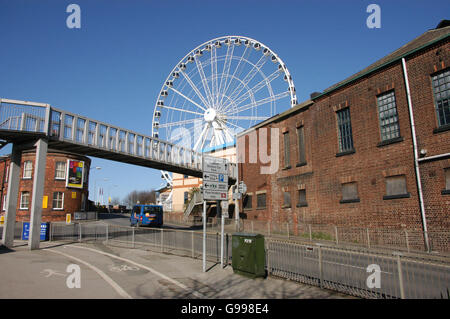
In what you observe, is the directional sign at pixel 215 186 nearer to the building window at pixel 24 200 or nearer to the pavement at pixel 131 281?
the pavement at pixel 131 281

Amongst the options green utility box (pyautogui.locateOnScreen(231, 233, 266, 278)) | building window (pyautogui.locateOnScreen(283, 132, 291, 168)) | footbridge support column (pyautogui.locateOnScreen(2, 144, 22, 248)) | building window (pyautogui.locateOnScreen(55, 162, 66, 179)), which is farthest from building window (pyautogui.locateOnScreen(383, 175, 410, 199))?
building window (pyautogui.locateOnScreen(55, 162, 66, 179))

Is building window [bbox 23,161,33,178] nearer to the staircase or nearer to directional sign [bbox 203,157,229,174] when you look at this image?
the staircase

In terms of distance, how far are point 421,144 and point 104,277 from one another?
51.4 ft

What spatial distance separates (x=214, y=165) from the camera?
11.3 meters

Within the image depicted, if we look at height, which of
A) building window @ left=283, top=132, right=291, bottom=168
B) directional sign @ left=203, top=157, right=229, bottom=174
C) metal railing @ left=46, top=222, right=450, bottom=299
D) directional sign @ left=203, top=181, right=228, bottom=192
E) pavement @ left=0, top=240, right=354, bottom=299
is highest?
building window @ left=283, top=132, right=291, bottom=168

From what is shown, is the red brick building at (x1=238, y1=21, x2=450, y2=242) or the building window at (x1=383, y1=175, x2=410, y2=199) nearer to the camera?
the red brick building at (x1=238, y1=21, x2=450, y2=242)

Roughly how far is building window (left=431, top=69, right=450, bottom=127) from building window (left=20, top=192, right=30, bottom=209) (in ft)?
131

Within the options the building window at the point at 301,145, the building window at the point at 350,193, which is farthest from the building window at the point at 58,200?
the building window at the point at 350,193

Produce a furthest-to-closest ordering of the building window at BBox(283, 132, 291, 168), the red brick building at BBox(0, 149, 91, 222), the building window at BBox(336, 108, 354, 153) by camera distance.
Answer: the red brick building at BBox(0, 149, 91, 222) < the building window at BBox(283, 132, 291, 168) < the building window at BBox(336, 108, 354, 153)

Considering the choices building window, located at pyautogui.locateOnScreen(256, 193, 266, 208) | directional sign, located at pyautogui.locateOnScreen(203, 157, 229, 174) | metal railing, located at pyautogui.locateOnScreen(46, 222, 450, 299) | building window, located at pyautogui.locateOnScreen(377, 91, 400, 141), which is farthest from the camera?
building window, located at pyautogui.locateOnScreen(256, 193, 266, 208)

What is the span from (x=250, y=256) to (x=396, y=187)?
11.9 meters

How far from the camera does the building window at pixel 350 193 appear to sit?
19750 mm

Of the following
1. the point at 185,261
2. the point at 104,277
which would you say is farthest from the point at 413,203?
the point at 104,277

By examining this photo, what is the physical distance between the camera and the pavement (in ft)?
24.6
